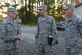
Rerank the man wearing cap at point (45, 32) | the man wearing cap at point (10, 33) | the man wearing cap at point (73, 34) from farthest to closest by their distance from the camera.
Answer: the man wearing cap at point (45, 32) → the man wearing cap at point (10, 33) → the man wearing cap at point (73, 34)

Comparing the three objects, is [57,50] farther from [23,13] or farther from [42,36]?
[23,13]

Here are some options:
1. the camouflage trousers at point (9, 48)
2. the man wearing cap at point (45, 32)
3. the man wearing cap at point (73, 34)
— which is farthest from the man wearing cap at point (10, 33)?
the man wearing cap at point (73, 34)

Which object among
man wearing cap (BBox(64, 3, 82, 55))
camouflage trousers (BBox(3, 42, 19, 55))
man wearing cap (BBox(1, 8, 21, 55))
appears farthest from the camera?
camouflage trousers (BBox(3, 42, 19, 55))

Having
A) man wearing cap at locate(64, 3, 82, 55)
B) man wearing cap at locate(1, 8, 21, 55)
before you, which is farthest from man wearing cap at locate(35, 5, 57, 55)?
man wearing cap at locate(64, 3, 82, 55)

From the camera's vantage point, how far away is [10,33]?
27.7ft

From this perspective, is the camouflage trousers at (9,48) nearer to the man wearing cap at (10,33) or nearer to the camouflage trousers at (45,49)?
the man wearing cap at (10,33)

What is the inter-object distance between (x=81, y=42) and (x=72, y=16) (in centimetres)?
63

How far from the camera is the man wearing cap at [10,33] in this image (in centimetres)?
838

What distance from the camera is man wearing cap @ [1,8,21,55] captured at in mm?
8383

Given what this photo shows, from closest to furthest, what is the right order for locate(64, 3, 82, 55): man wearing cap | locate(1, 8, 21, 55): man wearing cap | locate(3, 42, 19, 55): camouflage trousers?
1. locate(64, 3, 82, 55): man wearing cap
2. locate(1, 8, 21, 55): man wearing cap
3. locate(3, 42, 19, 55): camouflage trousers

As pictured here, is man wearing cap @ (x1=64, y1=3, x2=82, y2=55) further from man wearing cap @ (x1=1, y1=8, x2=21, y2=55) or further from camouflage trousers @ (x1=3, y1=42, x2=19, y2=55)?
camouflage trousers @ (x1=3, y1=42, x2=19, y2=55)

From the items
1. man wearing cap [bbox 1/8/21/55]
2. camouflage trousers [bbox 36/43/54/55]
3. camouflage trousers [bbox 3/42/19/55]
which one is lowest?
camouflage trousers [bbox 36/43/54/55]

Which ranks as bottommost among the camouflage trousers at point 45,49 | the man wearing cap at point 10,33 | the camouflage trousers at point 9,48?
the camouflage trousers at point 45,49

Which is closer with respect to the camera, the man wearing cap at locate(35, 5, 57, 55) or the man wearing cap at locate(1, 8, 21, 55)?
the man wearing cap at locate(1, 8, 21, 55)
